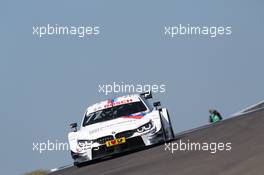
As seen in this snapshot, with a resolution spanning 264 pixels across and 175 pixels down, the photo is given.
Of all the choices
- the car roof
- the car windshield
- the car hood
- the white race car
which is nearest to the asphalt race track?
the white race car

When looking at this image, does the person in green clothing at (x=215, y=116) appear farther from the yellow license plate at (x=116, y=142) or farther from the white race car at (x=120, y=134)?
the yellow license plate at (x=116, y=142)

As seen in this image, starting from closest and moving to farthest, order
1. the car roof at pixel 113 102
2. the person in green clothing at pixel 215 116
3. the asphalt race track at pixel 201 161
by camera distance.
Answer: the asphalt race track at pixel 201 161 → the car roof at pixel 113 102 → the person in green clothing at pixel 215 116

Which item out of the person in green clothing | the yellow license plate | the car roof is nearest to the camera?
the yellow license plate

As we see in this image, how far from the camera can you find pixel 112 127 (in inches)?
625

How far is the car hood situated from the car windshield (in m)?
0.59

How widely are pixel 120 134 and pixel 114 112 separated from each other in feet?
4.90

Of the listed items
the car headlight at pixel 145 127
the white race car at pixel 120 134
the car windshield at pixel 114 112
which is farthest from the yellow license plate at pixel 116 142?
the car windshield at pixel 114 112

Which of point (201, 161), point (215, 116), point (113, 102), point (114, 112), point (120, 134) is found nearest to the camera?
point (201, 161)

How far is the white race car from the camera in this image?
1570cm

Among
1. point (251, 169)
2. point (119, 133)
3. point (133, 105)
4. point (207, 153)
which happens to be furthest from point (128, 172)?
point (133, 105)

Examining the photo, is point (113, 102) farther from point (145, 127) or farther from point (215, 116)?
point (215, 116)

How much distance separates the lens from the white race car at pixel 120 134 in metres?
15.7

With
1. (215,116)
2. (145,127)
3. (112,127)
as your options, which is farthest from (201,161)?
(215,116)

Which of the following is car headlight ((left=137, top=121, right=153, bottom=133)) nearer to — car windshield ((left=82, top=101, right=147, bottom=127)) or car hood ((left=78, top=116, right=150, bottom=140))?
car hood ((left=78, top=116, right=150, bottom=140))
